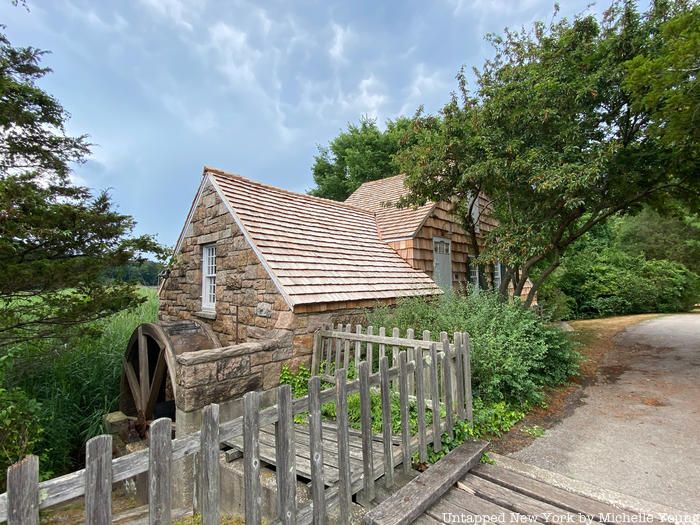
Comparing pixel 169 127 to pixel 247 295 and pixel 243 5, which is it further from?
pixel 247 295

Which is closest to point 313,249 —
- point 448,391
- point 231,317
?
point 231,317

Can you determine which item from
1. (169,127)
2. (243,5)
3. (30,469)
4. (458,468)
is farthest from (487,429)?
(169,127)

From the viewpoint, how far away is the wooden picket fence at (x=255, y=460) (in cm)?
148

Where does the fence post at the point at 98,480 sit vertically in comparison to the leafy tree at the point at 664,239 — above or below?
below

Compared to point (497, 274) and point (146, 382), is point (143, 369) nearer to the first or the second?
point (146, 382)

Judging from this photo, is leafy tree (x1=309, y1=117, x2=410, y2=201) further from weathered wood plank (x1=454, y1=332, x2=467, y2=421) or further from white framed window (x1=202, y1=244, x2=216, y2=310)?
weathered wood plank (x1=454, y1=332, x2=467, y2=421)

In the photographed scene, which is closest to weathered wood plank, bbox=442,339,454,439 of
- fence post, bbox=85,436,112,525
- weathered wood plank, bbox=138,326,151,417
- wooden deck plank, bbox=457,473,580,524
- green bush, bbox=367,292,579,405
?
wooden deck plank, bbox=457,473,580,524

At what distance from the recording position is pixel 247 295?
19.6ft

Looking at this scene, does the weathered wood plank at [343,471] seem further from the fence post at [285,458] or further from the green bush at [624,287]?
the green bush at [624,287]

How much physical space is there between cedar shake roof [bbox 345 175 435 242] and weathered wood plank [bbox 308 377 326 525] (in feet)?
23.9

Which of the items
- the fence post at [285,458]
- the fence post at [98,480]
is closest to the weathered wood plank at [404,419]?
the fence post at [285,458]

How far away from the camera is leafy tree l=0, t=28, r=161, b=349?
3.65 meters

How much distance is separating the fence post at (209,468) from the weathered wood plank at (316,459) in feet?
2.13

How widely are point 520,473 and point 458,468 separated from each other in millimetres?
625
